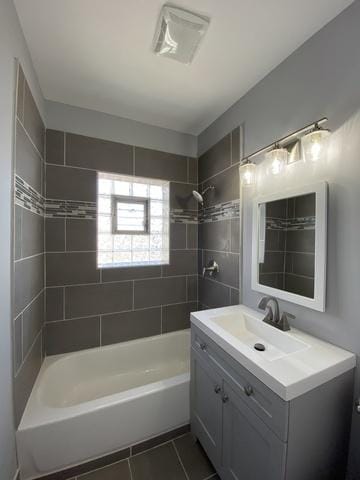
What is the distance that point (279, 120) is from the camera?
135 centimetres

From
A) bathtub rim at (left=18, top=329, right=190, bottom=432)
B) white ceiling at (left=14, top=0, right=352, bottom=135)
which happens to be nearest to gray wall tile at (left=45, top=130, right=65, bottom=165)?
white ceiling at (left=14, top=0, right=352, bottom=135)

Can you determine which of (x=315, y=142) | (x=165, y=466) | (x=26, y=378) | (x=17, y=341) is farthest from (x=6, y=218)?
(x=165, y=466)

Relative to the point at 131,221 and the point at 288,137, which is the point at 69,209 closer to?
the point at 131,221

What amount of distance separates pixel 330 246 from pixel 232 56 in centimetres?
130

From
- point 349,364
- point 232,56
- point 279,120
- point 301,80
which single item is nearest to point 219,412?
point 349,364

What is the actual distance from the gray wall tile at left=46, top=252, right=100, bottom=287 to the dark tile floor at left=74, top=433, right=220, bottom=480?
4.16 feet

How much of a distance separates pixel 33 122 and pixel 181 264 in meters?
1.70

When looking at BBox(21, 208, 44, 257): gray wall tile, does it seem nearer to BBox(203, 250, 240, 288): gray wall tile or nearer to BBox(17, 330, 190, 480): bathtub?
BBox(17, 330, 190, 480): bathtub

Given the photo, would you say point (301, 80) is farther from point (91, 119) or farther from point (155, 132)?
point (91, 119)

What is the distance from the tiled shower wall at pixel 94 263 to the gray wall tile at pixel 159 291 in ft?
0.03

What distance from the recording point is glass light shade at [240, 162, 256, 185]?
1499 mm

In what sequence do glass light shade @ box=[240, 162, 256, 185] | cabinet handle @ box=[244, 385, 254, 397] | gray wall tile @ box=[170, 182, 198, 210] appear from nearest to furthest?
cabinet handle @ box=[244, 385, 254, 397], glass light shade @ box=[240, 162, 256, 185], gray wall tile @ box=[170, 182, 198, 210]

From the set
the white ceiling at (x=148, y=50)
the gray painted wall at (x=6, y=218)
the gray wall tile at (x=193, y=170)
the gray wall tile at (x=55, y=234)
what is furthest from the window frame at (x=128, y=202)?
the gray painted wall at (x=6, y=218)

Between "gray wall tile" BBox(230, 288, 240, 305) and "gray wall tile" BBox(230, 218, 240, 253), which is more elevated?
"gray wall tile" BBox(230, 218, 240, 253)
